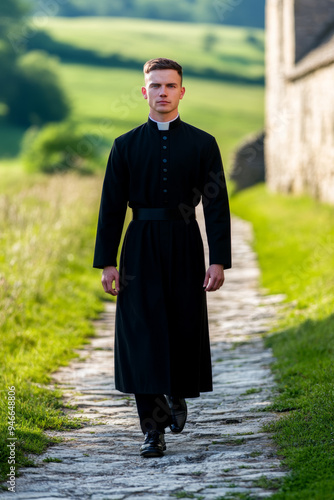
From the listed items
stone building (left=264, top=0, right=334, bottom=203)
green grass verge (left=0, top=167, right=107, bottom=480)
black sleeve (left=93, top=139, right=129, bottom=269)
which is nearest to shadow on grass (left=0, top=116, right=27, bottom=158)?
stone building (left=264, top=0, right=334, bottom=203)

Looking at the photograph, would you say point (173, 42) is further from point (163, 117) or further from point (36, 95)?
point (163, 117)

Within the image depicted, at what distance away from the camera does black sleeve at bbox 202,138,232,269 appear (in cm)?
457

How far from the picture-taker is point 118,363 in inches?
179

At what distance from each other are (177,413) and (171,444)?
19 cm

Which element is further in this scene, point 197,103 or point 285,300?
point 197,103

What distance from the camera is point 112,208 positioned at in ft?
15.2

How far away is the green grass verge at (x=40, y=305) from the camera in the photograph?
16.7 ft

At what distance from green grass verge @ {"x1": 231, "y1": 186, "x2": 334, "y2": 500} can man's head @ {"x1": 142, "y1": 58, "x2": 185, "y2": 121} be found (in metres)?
2.00

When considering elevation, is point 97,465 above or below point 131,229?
below

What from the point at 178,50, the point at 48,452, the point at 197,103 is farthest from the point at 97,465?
the point at 178,50

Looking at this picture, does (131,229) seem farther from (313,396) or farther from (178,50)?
(178,50)

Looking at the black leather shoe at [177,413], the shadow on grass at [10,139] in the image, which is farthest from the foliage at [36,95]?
the black leather shoe at [177,413]

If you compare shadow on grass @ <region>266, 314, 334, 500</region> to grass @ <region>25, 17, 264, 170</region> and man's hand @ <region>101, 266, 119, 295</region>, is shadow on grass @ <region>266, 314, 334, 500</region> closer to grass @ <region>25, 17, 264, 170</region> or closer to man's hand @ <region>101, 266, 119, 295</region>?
man's hand @ <region>101, 266, 119, 295</region>

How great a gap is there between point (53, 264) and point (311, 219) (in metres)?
6.73
